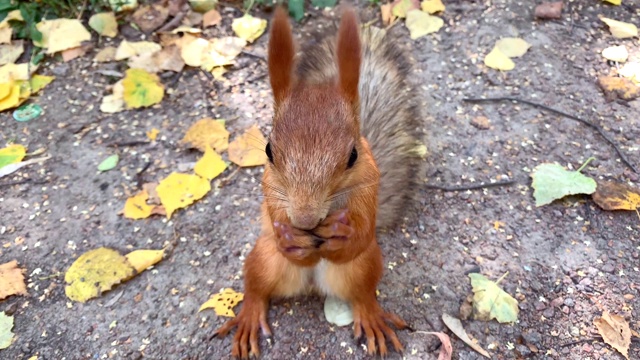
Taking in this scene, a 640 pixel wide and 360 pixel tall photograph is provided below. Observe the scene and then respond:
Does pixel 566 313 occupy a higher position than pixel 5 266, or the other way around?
pixel 5 266

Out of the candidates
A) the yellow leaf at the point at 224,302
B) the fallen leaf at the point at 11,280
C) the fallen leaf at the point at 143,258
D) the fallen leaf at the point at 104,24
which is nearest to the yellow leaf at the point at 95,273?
the fallen leaf at the point at 143,258

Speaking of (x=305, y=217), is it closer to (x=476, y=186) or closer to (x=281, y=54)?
(x=281, y=54)

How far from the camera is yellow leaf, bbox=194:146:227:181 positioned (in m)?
1.84

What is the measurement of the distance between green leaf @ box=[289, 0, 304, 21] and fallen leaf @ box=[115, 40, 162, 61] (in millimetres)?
582

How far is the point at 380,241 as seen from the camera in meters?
1.66

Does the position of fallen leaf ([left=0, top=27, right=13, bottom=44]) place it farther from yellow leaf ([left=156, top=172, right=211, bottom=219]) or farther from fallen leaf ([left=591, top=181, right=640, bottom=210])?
fallen leaf ([left=591, top=181, right=640, bottom=210])

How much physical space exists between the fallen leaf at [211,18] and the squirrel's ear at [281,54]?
1.34 metres

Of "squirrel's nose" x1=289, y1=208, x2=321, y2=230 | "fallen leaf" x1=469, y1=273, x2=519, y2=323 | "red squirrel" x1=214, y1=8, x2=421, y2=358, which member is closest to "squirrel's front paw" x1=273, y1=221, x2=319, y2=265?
"red squirrel" x1=214, y1=8, x2=421, y2=358

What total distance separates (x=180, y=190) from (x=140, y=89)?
547mm

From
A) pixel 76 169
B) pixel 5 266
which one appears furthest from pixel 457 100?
pixel 5 266

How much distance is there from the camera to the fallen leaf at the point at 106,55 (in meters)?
2.23

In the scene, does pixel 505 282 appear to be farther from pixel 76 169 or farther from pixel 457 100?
pixel 76 169

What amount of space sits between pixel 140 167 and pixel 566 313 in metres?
1.42

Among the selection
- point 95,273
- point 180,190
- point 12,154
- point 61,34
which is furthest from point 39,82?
point 95,273
